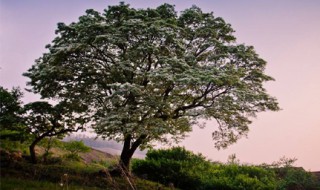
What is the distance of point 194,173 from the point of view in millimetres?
20547

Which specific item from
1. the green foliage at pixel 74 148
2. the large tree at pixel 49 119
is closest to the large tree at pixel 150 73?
the large tree at pixel 49 119

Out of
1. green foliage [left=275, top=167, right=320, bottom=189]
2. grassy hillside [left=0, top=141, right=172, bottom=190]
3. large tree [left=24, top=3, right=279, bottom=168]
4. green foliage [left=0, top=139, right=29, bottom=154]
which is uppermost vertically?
large tree [left=24, top=3, right=279, bottom=168]

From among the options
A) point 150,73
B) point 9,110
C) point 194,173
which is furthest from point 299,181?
point 9,110

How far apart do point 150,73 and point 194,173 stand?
8216 mm

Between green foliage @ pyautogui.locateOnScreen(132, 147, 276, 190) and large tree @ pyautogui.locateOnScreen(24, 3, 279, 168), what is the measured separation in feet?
6.94

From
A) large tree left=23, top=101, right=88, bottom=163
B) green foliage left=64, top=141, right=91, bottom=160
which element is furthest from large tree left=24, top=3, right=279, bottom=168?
green foliage left=64, top=141, right=91, bottom=160

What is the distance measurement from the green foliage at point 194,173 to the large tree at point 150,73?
83.3 inches

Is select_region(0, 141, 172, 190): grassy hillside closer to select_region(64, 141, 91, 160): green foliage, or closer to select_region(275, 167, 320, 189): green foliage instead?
select_region(64, 141, 91, 160): green foliage

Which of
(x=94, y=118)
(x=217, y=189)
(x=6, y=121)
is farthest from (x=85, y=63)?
(x=217, y=189)

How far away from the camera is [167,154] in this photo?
78.6 ft

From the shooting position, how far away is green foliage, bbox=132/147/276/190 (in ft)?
59.0

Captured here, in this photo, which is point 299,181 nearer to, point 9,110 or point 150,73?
point 150,73

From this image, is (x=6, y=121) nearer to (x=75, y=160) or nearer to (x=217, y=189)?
(x=75, y=160)

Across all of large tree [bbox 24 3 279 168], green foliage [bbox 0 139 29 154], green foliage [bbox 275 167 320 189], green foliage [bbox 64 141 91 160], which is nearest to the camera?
large tree [bbox 24 3 279 168]
